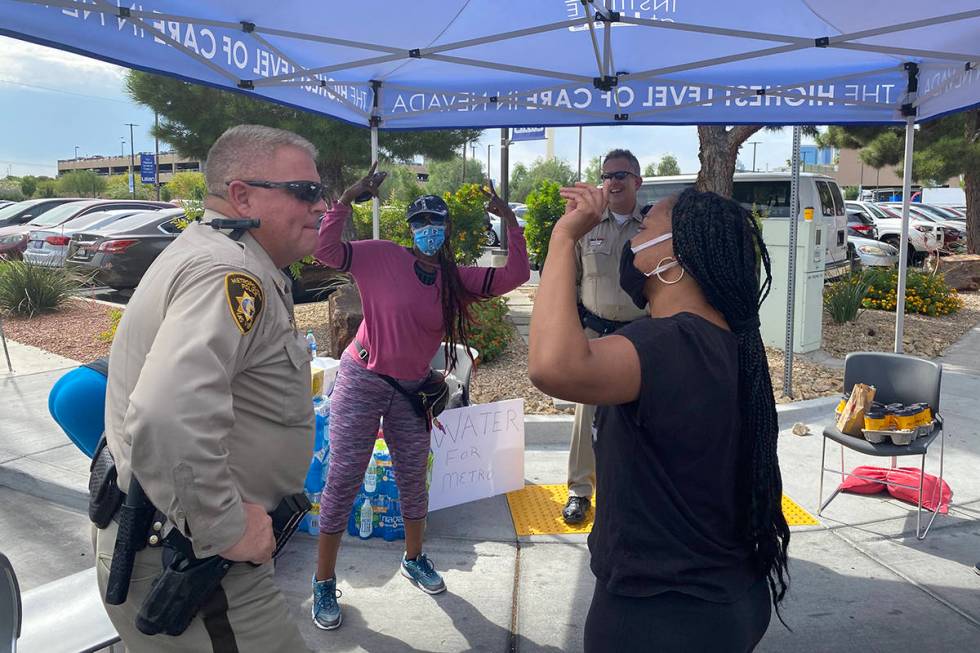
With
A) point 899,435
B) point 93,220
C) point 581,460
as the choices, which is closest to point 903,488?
point 899,435

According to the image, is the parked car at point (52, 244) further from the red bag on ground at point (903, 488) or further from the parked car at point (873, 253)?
the parked car at point (873, 253)

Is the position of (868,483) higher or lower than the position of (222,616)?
lower

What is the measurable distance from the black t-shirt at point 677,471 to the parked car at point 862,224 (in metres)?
19.6

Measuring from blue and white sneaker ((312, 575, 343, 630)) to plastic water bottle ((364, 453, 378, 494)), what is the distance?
811 millimetres

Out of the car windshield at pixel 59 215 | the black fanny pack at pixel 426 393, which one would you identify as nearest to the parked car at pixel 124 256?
the car windshield at pixel 59 215

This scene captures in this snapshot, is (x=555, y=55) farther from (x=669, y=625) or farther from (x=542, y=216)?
(x=542, y=216)

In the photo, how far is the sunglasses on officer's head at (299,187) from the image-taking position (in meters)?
1.82

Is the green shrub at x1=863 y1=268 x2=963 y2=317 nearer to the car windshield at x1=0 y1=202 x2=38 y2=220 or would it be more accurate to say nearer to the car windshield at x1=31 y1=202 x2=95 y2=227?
the car windshield at x1=31 y1=202 x2=95 y2=227

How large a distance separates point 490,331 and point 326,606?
4.63 m

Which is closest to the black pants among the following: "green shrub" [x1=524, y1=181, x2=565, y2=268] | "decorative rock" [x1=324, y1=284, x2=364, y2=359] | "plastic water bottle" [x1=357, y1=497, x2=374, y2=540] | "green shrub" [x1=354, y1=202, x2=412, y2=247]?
"plastic water bottle" [x1=357, y1=497, x2=374, y2=540]

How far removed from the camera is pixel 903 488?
4797 mm

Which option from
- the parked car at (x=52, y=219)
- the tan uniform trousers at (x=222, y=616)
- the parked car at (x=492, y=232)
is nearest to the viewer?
the tan uniform trousers at (x=222, y=616)

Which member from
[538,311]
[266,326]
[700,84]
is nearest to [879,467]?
[700,84]

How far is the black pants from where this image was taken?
5.35ft
